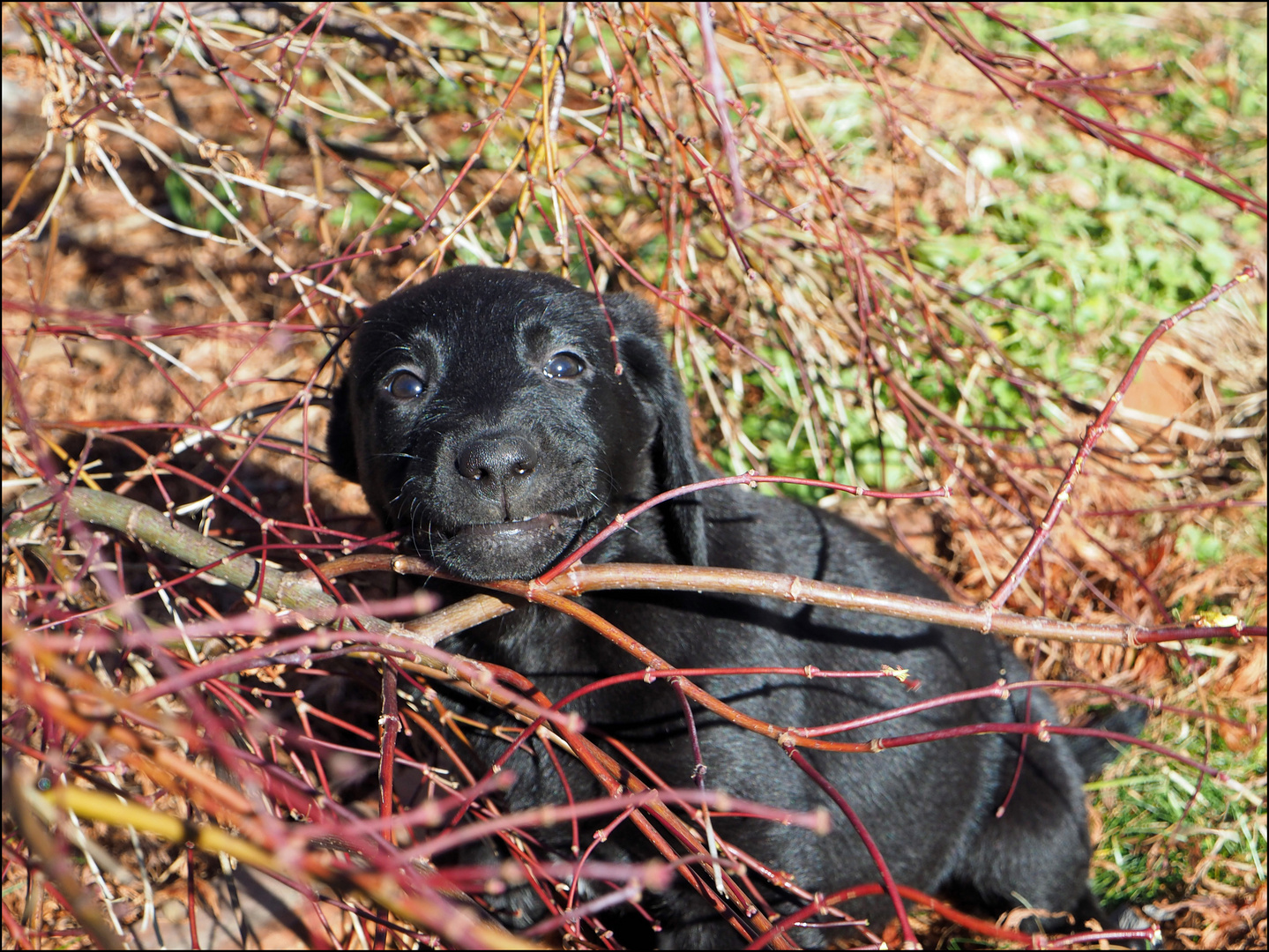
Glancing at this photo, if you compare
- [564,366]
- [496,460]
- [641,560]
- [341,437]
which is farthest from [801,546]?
[341,437]

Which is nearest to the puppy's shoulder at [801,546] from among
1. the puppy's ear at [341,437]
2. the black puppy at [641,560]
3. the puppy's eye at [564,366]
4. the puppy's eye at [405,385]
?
the black puppy at [641,560]

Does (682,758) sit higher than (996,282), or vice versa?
(996,282)

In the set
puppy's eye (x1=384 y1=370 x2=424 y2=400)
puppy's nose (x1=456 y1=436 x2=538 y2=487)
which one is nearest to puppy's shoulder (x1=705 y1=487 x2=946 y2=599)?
puppy's nose (x1=456 y1=436 x2=538 y2=487)

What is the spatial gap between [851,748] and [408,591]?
164 cm

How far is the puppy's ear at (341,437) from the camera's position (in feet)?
10.2

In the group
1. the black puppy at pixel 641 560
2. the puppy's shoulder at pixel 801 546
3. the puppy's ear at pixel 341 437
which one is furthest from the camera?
the puppy's ear at pixel 341 437

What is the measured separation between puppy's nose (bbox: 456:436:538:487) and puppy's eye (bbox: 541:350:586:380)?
40cm

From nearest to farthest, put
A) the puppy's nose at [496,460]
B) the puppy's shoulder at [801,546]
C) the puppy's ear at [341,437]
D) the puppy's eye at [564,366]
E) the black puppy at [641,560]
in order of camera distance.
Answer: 1. the puppy's nose at [496,460]
2. the black puppy at [641,560]
3. the puppy's eye at [564,366]
4. the puppy's shoulder at [801,546]
5. the puppy's ear at [341,437]

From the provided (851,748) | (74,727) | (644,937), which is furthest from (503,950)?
(644,937)

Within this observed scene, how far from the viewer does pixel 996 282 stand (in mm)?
4840

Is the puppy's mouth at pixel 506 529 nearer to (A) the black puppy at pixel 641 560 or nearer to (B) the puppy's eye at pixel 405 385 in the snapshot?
(A) the black puppy at pixel 641 560

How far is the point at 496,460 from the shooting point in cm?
224

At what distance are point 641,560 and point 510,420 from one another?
643 mm

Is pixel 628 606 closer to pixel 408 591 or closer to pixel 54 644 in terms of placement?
pixel 408 591
